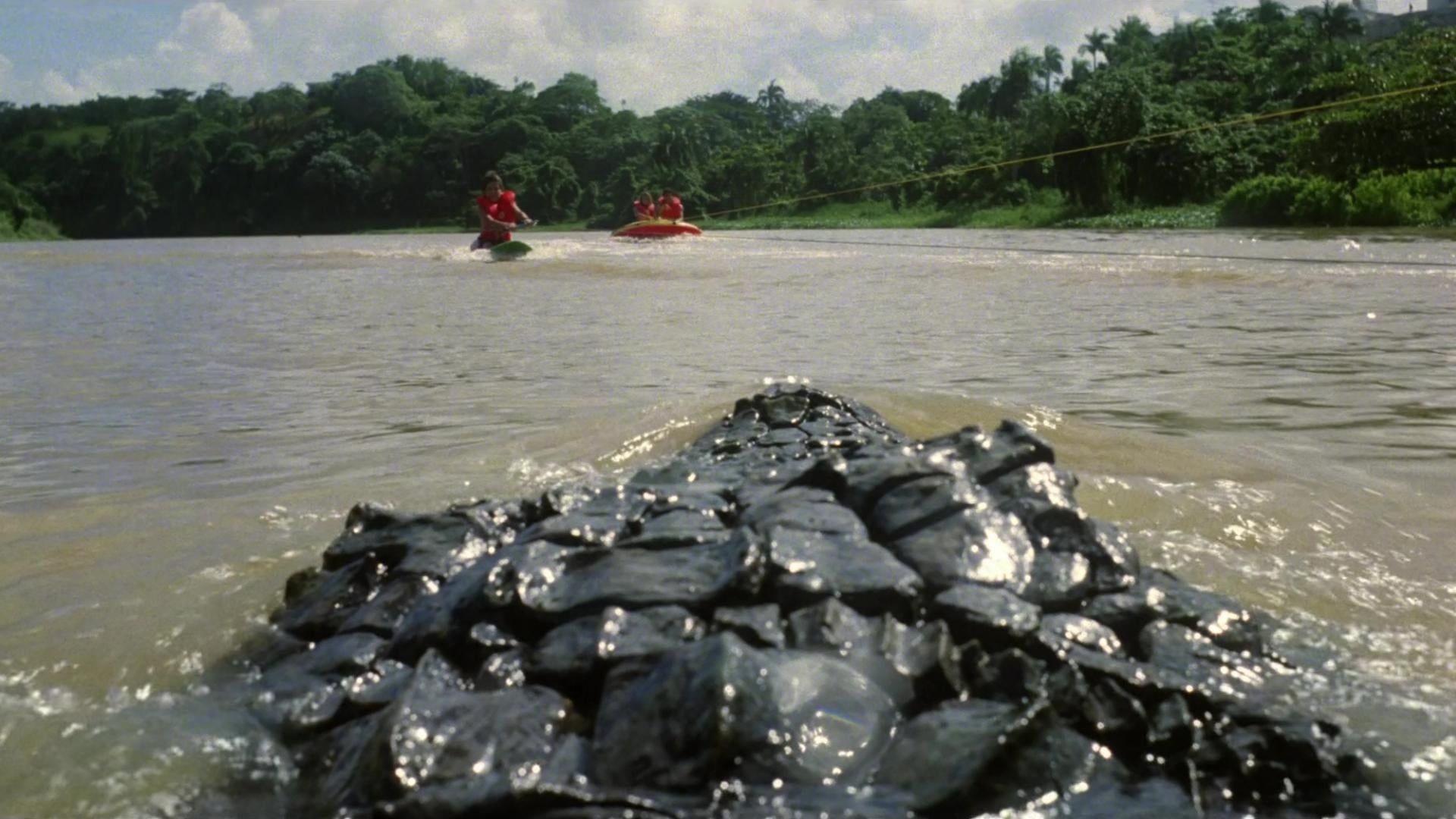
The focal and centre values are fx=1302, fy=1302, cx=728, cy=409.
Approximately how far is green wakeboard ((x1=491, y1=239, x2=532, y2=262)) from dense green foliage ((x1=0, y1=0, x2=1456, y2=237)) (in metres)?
6.14

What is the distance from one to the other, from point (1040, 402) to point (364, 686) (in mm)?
3581

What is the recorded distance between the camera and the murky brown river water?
2459mm

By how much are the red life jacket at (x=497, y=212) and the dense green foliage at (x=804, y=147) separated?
251 inches

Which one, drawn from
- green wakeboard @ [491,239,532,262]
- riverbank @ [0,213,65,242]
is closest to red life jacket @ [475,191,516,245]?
green wakeboard @ [491,239,532,262]

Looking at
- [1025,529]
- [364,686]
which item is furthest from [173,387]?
[1025,529]

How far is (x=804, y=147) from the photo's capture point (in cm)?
5559

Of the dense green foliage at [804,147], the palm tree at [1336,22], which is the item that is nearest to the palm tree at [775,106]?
the dense green foliage at [804,147]

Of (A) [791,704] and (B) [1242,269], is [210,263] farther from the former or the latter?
(A) [791,704]

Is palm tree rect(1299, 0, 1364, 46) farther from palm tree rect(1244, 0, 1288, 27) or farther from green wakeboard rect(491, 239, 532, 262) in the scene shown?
green wakeboard rect(491, 239, 532, 262)

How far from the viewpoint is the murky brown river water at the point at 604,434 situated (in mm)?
2459

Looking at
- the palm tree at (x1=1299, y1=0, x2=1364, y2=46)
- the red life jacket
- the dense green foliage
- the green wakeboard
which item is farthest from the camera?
the palm tree at (x1=1299, y1=0, x2=1364, y2=46)

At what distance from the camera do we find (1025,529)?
8.71 ft

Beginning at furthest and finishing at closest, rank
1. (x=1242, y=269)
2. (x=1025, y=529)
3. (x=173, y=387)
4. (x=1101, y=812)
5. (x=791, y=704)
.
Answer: (x=1242, y=269) → (x=173, y=387) → (x=1025, y=529) → (x=791, y=704) → (x=1101, y=812)

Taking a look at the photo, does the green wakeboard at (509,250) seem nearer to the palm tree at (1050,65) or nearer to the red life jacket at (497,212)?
the red life jacket at (497,212)
